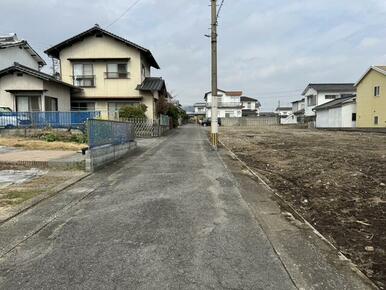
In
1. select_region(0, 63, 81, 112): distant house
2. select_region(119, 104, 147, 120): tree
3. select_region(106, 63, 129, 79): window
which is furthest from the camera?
select_region(106, 63, 129, 79): window

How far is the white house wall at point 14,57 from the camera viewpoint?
32500mm

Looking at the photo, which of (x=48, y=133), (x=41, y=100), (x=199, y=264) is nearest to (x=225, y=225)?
(x=199, y=264)

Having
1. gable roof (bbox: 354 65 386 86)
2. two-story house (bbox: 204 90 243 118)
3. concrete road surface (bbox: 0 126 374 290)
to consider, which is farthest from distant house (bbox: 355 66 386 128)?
two-story house (bbox: 204 90 243 118)

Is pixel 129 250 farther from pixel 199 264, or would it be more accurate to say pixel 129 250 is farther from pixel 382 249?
pixel 382 249

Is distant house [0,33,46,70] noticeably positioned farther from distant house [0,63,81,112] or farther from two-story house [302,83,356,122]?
two-story house [302,83,356,122]

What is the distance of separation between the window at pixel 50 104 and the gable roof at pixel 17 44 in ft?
36.9

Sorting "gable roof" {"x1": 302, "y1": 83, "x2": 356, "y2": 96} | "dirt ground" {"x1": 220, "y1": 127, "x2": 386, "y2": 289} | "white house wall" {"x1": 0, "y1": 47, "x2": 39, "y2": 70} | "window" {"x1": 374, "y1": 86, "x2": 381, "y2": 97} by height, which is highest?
"white house wall" {"x1": 0, "y1": 47, "x2": 39, "y2": 70}

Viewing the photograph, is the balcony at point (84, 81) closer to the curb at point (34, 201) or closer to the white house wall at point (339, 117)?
the curb at point (34, 201)

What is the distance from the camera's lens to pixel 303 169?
34.6ft

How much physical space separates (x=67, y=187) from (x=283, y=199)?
15.6 ft

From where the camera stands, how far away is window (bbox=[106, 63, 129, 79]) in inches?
1120

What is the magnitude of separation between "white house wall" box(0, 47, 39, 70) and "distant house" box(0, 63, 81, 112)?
9584 mm

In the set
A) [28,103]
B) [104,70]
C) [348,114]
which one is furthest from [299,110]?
[28,103]

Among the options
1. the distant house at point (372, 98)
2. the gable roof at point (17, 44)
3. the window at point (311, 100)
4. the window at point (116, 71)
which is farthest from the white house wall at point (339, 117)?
the gable roof at point (17, 44)
